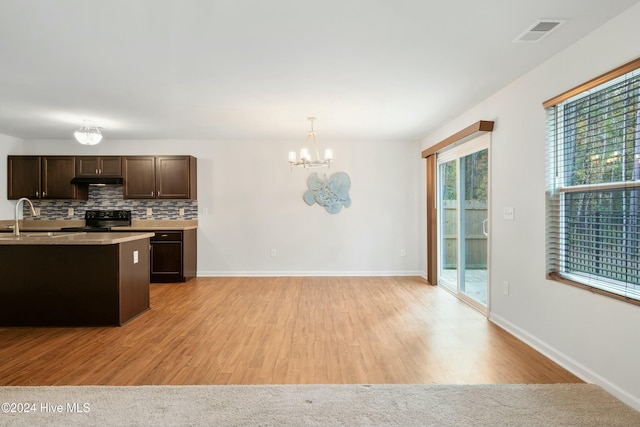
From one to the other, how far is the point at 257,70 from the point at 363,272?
14.0 ft

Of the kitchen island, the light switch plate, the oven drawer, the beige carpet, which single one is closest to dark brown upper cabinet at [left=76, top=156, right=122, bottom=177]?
the oven drawer

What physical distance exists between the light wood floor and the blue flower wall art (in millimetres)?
2120

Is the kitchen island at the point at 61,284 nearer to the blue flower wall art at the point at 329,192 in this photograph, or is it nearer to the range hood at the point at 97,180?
the range hood at the point at 97,180

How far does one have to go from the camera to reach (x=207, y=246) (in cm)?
659

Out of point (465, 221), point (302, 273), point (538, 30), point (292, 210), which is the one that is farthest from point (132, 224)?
point (538, 30)

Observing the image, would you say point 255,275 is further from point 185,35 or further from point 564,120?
point 564,120

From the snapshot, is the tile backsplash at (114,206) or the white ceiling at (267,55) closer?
the white ceiling at (267,55)

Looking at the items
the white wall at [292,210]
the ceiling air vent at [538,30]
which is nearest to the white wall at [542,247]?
the ceiling air vent at [538,30]

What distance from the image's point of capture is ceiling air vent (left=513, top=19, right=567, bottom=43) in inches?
95.4

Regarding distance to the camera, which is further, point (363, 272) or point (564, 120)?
point (363, 272)

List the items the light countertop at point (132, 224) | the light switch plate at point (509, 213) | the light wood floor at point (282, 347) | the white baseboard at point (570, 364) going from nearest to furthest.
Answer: the white baseboard at point (570, 364)
the light wood floor at point (282, 347)
the light switch plate at point (509, 213)
the light countertop at point (132, 224)

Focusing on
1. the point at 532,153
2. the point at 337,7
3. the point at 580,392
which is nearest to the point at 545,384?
the point at 580,392

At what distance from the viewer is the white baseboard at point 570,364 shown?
2.25 meters

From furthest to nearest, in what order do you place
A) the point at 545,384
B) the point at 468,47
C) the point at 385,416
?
the point at 468,47
the point at 545,384
the point at 385,416
